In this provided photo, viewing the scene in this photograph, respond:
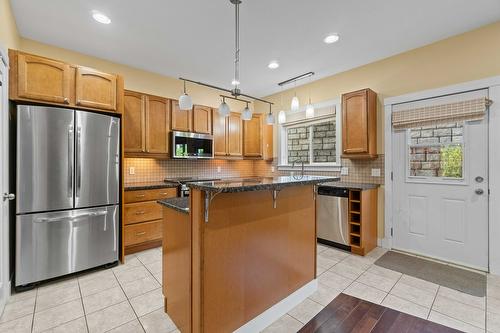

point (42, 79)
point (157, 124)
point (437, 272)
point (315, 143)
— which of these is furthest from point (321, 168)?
point (42, 79)

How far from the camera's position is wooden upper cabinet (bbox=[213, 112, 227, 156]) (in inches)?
173

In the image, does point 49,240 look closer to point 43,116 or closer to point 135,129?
point 43,116

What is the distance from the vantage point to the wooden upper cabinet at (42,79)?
2.24 m

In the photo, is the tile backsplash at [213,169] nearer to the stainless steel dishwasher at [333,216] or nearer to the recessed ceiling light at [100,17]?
the stainless steel dishwasher at [333,216]

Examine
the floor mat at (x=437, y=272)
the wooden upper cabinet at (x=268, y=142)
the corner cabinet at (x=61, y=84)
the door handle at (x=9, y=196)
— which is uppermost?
the corner cabinet at (x=61, y=84)

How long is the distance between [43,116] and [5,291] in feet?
5.39

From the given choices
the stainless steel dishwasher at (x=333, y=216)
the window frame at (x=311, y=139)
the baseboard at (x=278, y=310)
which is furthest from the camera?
the window frame at (x=311, y=139)

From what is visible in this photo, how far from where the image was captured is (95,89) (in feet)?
8.79

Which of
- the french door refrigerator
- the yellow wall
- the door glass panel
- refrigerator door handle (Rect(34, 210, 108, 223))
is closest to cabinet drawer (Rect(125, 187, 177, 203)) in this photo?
the french door refrigerator

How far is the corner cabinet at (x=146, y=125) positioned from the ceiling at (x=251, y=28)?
0.60 meters

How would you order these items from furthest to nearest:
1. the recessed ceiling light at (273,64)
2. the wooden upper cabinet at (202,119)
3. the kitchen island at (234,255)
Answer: the wooden upper cabinet at (202,119) → the recessed ceiling light at (273,64) → the kitchen island at (234,255)

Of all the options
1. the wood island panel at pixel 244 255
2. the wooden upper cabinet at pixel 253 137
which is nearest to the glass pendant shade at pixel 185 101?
the wood island panel at pixel 244 255

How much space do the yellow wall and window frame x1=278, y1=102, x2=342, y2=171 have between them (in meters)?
4.01

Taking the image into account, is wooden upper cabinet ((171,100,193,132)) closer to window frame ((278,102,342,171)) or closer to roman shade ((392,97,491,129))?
window frame ((278,102,342,171))
